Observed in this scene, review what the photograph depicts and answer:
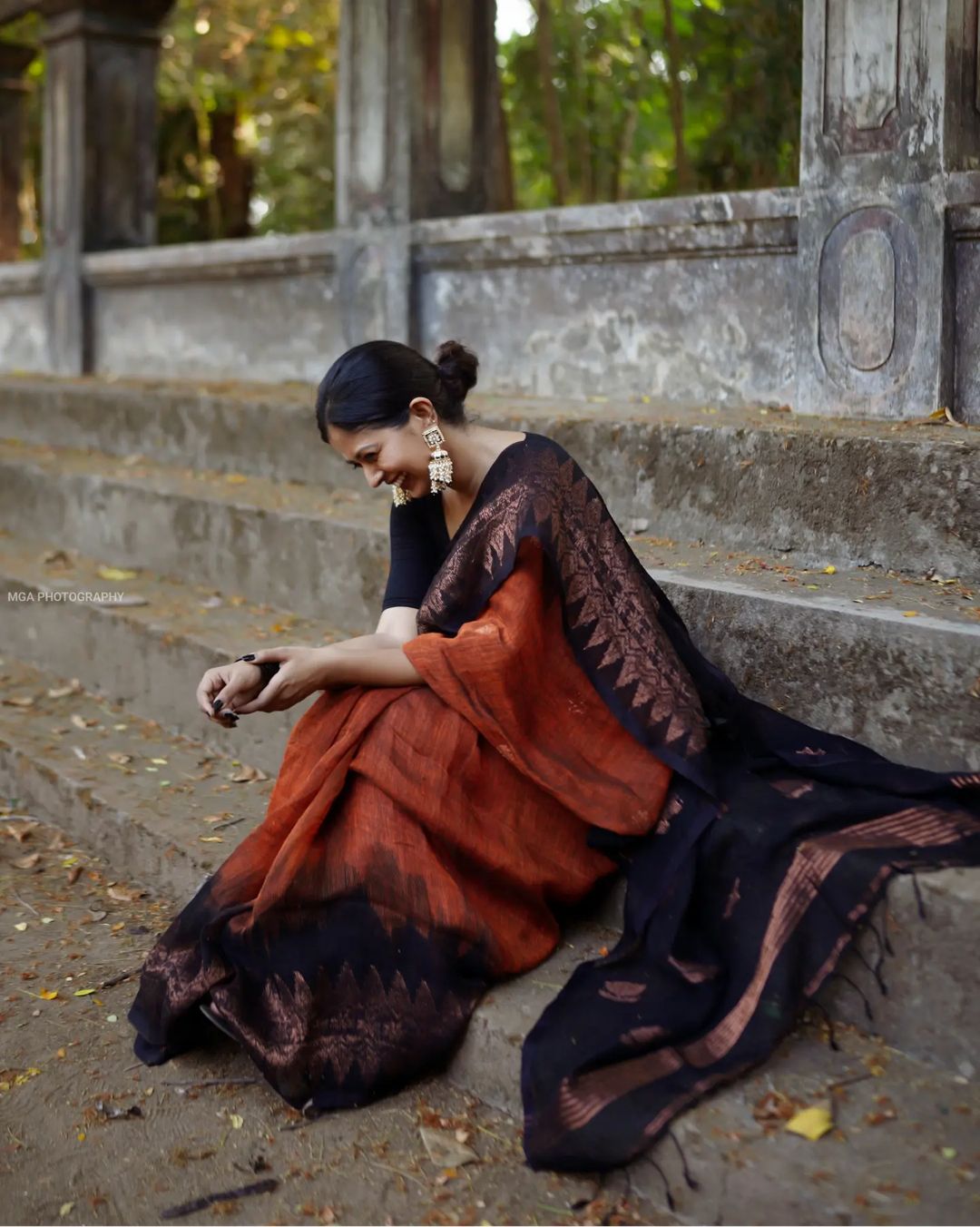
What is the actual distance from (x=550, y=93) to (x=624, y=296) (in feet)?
9.51

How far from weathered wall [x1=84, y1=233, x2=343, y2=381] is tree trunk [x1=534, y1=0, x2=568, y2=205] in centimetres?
175

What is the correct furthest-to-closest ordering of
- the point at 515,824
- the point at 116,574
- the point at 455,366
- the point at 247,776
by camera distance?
1. the point at 116,574
2. the point at 247,776
3. the point at 455,366
4. the point at 515,824

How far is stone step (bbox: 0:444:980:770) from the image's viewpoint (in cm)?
285

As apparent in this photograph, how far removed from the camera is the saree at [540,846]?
7.85 feet

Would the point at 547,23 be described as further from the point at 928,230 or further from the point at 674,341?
the point at 928,230

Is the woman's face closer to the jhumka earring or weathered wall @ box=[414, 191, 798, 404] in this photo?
the jhumka earring

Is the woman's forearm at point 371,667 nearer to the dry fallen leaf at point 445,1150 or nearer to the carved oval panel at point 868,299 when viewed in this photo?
the dry fallen leaf at point 445,1150

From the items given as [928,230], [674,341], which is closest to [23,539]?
[674,341]

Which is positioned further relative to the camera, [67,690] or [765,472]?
[67,690]

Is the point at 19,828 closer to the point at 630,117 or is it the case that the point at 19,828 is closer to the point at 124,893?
the point at 124,893

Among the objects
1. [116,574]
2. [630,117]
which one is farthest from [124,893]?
[630,117]

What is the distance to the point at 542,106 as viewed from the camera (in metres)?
8.62

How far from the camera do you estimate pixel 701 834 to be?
2576mm

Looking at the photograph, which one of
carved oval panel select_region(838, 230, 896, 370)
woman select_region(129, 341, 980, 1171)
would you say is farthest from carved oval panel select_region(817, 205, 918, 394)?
woman select_region(129, 341, 980, 1171)
